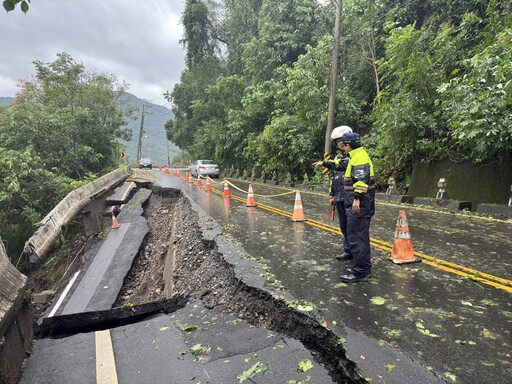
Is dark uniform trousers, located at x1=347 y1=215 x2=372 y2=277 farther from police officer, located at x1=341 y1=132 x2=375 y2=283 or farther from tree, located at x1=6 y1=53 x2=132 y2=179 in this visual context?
tree, located at x1=6 y1=53 x2=132 y2=179

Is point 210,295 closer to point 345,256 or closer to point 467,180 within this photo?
point 345,256

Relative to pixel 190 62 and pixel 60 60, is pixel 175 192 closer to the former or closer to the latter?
pixel 60 60

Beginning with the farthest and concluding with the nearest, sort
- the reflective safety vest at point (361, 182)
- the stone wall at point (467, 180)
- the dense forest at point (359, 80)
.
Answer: the stone wall at point (467, 180) < the dense forest at point (359, 80) < the reflective safety vest at point (361, 182)

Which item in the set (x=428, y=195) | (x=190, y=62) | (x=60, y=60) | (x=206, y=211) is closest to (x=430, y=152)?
(x=428, y=195)

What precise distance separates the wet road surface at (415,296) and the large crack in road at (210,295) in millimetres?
194

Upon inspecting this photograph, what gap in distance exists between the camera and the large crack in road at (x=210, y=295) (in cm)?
313

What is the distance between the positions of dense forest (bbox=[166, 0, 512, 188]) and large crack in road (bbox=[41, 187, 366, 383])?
728cm

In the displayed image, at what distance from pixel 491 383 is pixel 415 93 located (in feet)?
37.2

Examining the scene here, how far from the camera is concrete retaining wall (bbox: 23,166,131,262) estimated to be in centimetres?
703

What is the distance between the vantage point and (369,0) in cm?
1728

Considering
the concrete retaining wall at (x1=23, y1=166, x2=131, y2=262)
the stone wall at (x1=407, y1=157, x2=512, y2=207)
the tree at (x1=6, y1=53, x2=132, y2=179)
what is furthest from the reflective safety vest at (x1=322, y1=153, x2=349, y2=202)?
the tree at (x1=6, y1=53, x2=132, y2=179)

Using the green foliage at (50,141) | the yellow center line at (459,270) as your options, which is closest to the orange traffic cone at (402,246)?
the yellow center line at (459,270)

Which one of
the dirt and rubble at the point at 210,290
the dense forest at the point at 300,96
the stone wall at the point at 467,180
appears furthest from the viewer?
the dense forest at the point at 300,96

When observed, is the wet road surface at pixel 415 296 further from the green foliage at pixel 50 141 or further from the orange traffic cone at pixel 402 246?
the green foliage at pixel 50 141
